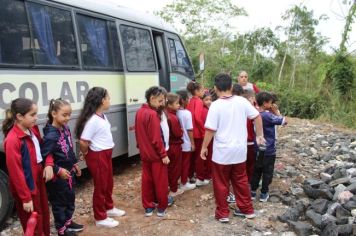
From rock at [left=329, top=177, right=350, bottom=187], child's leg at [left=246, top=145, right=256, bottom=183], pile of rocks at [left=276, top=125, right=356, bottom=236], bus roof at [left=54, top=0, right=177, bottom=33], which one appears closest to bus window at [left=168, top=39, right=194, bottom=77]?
bus roof at [left=54, top=0, right=177, bottom=33]

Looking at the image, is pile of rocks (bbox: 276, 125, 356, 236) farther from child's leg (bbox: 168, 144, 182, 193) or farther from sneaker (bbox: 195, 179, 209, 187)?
child's leg (bbox: 168, 144, 182, 193)

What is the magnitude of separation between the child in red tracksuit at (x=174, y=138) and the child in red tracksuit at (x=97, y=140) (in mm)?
935

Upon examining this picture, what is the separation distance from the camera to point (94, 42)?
5934 millimetres

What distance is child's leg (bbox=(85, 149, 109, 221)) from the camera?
4.34 m

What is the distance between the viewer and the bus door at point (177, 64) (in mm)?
8141

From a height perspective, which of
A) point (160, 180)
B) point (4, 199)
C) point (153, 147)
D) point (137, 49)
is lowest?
point (4, 199)

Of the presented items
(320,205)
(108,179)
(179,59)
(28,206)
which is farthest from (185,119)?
(179,59)

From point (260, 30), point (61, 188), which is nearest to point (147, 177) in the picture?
point (61, 188)

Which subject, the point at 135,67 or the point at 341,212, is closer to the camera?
the point at 341,212

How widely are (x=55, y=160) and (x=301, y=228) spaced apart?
2721 mm

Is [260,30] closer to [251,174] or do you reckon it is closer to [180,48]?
[180,48]

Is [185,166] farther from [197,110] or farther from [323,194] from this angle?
[323,194]

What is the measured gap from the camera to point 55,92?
5047mm

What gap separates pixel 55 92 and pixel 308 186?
12.4 feet
